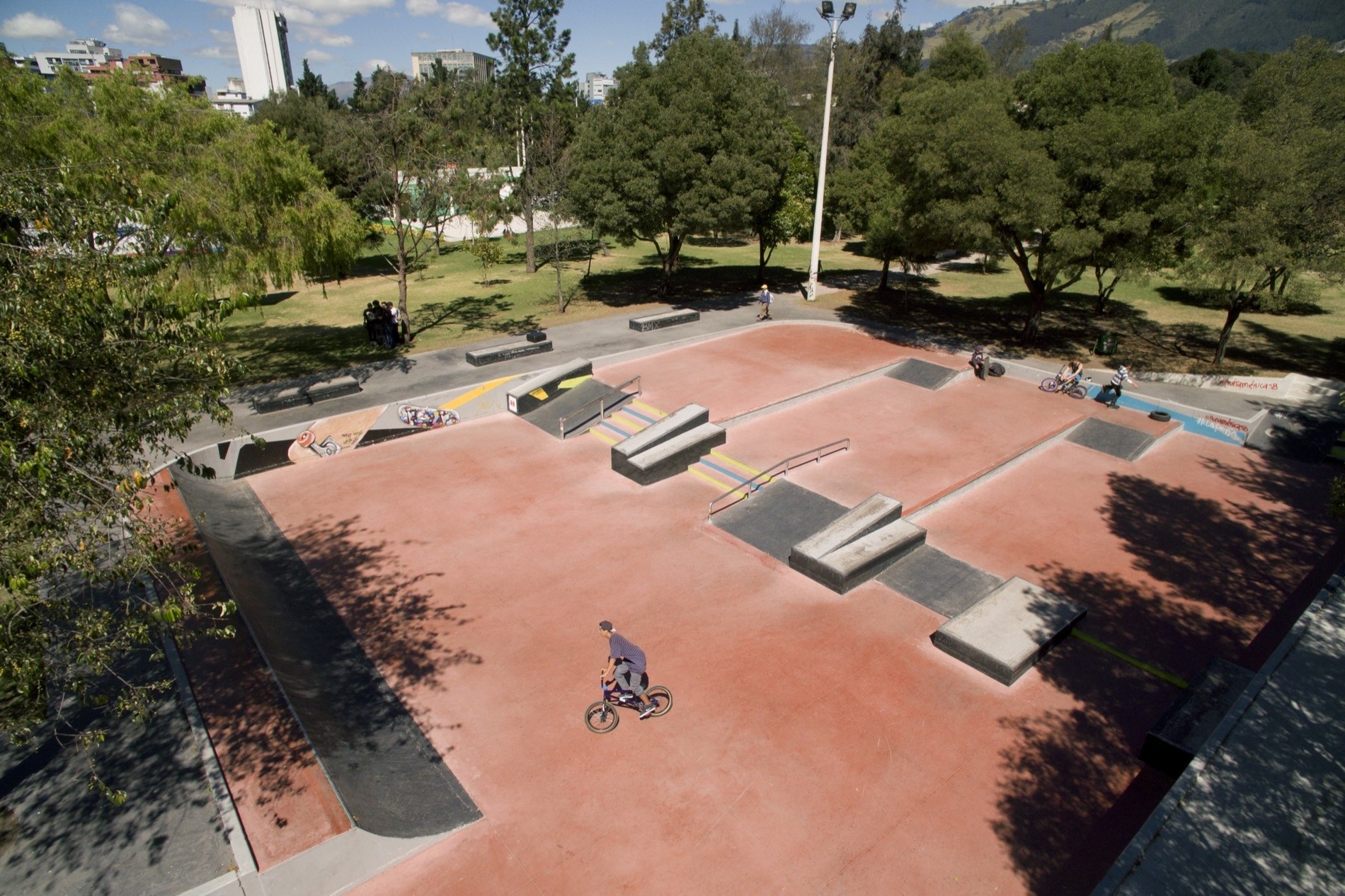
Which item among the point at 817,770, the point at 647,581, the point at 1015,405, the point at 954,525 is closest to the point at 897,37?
the point at 1015,405

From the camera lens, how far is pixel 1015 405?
2258 cm

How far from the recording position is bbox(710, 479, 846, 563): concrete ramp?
1494cm

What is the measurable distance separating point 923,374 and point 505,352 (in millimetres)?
14963

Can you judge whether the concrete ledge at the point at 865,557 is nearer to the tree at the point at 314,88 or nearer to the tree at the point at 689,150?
the tree at the point at 689,150

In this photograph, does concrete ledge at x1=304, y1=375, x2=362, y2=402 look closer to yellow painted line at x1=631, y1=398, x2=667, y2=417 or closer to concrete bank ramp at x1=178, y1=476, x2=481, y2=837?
concrete bank ramp at x1=178, y1=476, x2=481, y2=837

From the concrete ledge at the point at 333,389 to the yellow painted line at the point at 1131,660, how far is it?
65.7 feet

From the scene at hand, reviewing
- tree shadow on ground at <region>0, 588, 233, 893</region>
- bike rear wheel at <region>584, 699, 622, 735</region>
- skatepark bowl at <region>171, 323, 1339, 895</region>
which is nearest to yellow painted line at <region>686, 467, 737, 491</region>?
skatepark bowl at <region>171, 323, 1339, 895</region>

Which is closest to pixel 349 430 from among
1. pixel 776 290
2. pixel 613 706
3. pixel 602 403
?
pixel 602 403

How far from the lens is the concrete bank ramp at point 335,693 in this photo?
8922 millimetres

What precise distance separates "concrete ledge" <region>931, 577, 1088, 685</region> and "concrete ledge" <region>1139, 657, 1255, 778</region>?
1855 mm

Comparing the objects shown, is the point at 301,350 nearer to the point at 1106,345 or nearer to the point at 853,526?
the point at 853,526

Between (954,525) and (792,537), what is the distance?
386 cm

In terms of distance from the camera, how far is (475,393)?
72.1 ft

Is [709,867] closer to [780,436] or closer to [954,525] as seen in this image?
[954,525]
